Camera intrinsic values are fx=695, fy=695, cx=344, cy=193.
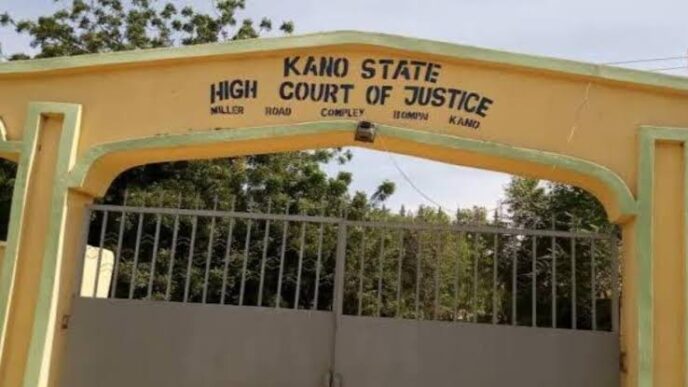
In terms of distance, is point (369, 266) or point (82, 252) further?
point (369, 266)

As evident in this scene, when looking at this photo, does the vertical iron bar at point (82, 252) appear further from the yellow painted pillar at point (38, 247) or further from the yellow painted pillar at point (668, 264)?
the yellow painted pillar at point (668, 264)

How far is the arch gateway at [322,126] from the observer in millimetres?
4637

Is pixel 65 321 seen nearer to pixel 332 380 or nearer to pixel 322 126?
pixel 332 380

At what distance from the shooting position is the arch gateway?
15.2 ft

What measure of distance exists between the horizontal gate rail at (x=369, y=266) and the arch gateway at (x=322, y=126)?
15.2 inches

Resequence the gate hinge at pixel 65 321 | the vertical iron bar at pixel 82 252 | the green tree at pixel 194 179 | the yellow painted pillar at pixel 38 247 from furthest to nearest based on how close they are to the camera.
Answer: the green tree at pixel 194 179 < the vertical iron bar at pixel 82 252 < the gate hinge at pixel 65 321 < the yellow painted pillar at pixel 38 247

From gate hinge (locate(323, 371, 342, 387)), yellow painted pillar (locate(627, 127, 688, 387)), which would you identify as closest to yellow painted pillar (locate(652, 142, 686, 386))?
yellow painted pillar (locate(627, 127, 688, 387))

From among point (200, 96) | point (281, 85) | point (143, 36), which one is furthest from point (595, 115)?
point (143, 36)

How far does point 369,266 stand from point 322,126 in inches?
207

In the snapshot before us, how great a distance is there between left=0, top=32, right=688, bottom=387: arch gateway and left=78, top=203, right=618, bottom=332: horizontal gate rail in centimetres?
39

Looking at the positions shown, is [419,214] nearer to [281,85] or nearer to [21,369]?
[281,85]

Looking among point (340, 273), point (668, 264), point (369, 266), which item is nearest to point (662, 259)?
point (668, 264)

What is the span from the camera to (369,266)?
997cm

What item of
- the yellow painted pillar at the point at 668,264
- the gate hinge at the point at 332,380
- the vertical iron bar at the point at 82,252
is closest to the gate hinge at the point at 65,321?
the vertical iron bar at the point at 82,252
